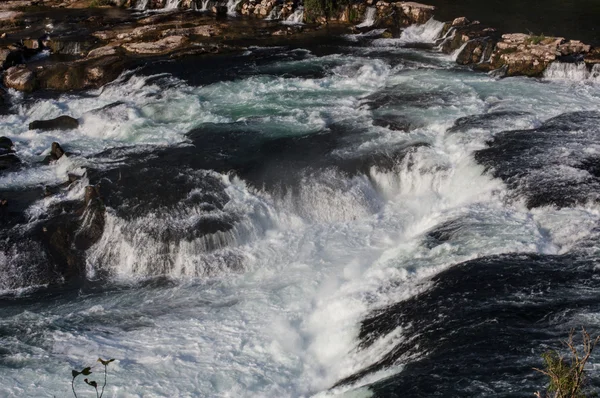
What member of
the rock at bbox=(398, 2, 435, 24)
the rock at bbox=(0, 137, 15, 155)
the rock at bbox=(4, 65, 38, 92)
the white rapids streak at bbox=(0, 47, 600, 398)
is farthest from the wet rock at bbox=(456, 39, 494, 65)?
the rock at bbox=(4, 65, 38, 92)

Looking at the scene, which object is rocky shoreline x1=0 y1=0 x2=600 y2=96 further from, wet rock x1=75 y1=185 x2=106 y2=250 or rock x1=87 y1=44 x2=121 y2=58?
wet rock x1=75 y1=185 x2=106 y2=250

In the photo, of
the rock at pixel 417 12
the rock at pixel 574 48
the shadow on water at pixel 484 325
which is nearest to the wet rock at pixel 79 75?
the rock at pixel 417 12

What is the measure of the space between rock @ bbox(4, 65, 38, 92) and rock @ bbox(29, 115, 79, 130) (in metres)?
4.34

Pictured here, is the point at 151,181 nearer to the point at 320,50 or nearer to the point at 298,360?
the point at 298,360

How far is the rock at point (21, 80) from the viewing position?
2492cm

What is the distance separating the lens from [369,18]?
31.1 meters

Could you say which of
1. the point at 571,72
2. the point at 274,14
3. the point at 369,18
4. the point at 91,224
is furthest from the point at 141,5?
the point at 91,224

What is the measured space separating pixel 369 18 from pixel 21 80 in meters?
16.1

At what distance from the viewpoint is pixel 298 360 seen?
11.6 metres

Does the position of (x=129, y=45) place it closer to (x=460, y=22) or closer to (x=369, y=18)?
(x=369, y=18)

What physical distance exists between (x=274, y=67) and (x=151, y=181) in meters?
10.4

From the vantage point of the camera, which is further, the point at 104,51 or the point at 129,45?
the point at 129,45

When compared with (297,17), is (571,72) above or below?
below

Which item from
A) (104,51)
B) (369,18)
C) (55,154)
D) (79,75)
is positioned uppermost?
(369,18)
